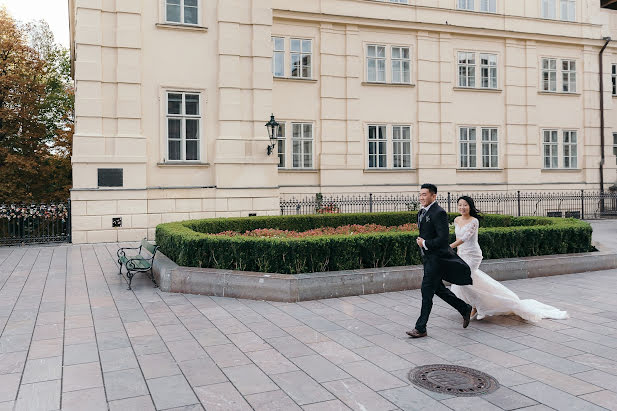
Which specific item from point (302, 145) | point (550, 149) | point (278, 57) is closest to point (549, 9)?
point (550, 149)

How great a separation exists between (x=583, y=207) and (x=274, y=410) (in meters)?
25.8

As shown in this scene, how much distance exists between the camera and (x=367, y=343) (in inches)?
245

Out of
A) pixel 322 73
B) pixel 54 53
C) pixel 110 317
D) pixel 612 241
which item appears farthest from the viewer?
pixel 54 53

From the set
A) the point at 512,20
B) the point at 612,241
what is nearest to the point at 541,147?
the point at 512,20

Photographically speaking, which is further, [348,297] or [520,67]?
[520,67]

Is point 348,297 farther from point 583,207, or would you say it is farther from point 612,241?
point 583,207

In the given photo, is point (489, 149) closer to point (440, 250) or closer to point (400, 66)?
point (400, 66)

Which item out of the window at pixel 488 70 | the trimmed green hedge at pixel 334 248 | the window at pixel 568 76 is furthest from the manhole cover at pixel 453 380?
the window at pixel 568 76

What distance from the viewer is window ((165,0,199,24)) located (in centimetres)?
1759

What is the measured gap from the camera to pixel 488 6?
25516 millimetres

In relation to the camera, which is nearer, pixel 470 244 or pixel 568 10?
pixel 470 244

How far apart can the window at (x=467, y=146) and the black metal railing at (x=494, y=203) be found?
63.8 inches

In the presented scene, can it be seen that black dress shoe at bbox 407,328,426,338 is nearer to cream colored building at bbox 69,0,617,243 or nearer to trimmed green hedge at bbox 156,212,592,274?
trimmed green hedge at bbox 156,212,592,274

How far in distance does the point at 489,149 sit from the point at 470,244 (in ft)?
65.9
